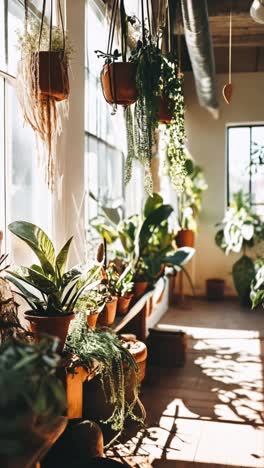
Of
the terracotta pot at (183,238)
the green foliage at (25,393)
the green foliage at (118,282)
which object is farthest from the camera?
the terracotta pot at (183,238)

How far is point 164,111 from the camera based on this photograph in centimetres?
309

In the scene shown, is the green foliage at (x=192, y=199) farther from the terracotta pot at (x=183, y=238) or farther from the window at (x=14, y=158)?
the window at (x=14, y=158)

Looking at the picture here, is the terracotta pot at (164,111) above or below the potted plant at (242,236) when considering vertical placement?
above

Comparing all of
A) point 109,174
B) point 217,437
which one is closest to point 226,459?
point 217,437

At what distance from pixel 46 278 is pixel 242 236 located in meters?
5.25

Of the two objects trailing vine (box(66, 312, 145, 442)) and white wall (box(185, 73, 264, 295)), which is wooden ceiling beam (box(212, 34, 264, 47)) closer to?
white wall (box(185, 73, 264, 295))

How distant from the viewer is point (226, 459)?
296 centimetres

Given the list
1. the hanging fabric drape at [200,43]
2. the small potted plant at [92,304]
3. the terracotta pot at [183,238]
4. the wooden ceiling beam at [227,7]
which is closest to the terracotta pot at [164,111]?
the small potted plant at [92,304]

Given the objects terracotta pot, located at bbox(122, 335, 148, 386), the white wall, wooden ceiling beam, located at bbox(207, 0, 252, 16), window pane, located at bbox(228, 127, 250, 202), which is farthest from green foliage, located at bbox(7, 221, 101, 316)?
window pane, located at bbox(228, 127, 250, 202)

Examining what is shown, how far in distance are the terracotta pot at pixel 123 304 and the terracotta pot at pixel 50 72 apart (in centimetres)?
183

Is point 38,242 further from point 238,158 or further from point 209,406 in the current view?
point 238,158

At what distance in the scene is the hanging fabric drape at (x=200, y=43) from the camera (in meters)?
4.07

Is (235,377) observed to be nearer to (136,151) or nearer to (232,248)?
(136,151)

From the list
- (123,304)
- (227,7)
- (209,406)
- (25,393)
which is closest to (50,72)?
(25,393)
